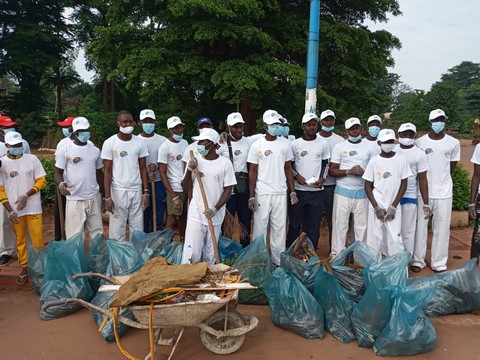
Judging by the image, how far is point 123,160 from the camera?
15.9 ft

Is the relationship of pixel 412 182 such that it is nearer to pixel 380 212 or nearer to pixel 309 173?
pixel 380 212

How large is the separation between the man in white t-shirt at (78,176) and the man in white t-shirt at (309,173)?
2.43m

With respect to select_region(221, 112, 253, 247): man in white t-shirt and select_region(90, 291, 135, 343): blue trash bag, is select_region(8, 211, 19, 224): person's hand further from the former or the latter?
select_region(221, 112, 253, 247): man in white t-shirt

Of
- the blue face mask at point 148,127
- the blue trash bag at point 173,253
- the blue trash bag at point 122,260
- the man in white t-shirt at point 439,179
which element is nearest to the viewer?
the blue trash bag at point 122,260

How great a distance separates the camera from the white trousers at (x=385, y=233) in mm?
4699

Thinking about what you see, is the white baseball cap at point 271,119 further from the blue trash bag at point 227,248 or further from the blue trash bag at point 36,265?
the blue trash bag at point 36,265

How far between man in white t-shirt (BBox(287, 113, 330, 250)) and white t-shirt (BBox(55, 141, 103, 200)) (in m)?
2.46

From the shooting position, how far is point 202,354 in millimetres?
3438

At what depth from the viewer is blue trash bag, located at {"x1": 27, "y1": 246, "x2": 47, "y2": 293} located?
176 inches

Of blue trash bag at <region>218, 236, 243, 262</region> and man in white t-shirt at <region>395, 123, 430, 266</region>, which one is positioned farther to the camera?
man in white t-shirt at <region>395, 123, 430, 266</region>

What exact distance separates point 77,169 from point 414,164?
3.93 m

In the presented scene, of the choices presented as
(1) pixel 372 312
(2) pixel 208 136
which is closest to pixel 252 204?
(2) pixel 208 136

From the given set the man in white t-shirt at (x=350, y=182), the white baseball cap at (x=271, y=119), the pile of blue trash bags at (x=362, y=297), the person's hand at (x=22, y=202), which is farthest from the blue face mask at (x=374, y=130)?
the person's hand at (x=22, y=202)

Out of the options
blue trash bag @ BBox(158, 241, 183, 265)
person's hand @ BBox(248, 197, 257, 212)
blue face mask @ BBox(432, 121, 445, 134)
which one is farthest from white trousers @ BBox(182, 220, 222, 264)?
blue face mask @ BBox(432, 121, 445, 134)
